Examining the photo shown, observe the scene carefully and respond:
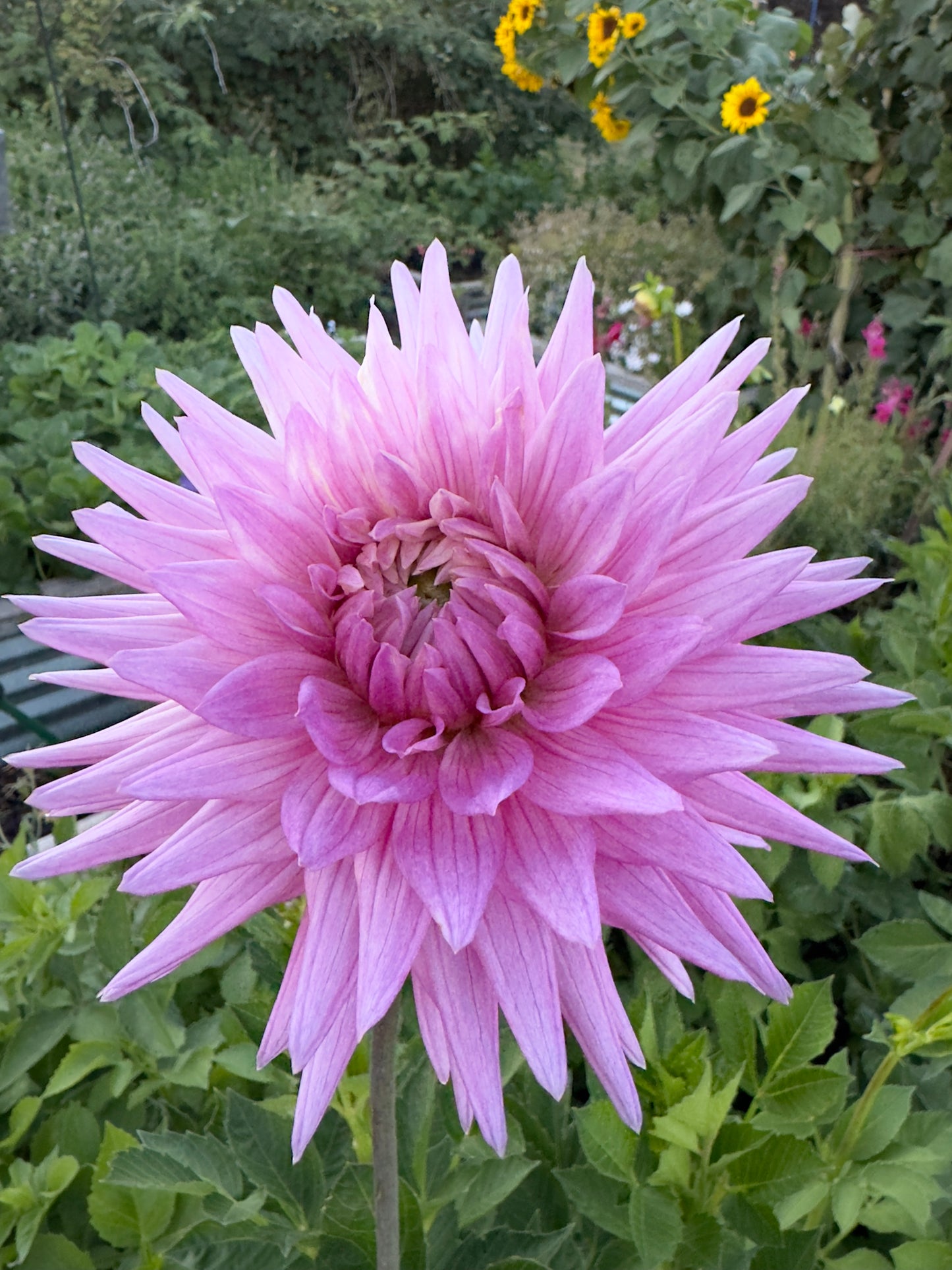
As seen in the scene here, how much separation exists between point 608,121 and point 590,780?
4.72 metres

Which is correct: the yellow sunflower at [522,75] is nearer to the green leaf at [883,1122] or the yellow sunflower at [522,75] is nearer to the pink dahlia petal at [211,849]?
the green leaf at [883,1122]

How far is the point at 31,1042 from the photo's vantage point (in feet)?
4.36

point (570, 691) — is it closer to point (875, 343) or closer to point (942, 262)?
point (875, 343)

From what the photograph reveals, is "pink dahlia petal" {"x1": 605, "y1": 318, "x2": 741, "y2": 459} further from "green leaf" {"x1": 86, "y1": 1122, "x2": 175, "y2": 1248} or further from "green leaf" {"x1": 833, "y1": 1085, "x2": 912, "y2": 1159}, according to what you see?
"green leaf" {"x1": 86, "y1": 1122, "x2": 175, "y2": 1248}

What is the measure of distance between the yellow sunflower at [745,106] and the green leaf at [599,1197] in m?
3.88

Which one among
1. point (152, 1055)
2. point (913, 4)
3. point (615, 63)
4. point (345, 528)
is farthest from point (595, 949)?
point (615, 63)

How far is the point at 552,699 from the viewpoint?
0.71 m

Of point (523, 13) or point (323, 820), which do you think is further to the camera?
point (523, 13)

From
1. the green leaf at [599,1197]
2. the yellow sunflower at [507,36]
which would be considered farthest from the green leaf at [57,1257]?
the yellow sunflower at [507,36]

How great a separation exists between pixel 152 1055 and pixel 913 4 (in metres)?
3.96

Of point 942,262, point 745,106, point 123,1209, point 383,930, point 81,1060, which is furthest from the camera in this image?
point 745,106

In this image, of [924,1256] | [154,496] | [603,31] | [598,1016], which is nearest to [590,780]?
[598,1016]

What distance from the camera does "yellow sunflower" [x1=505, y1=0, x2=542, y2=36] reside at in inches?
185

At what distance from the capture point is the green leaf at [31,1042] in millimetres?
1302
